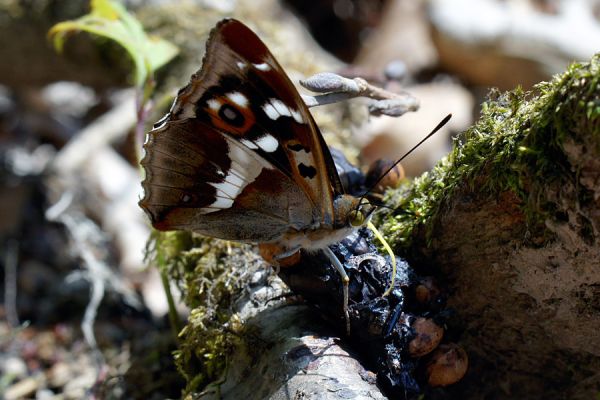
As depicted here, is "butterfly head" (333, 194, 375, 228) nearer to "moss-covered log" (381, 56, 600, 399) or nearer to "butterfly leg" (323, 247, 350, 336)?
"butterfly leg" (323, 247, 350, 336)

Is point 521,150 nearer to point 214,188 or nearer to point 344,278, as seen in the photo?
point 344,278

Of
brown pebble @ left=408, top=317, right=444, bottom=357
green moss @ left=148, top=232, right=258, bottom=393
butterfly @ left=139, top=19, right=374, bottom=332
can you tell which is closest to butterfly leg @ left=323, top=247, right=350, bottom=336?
butterfly @ left=139, top=19, right=374, bottom=332

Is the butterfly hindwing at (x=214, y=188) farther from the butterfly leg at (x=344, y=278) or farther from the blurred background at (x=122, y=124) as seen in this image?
the blurred background at (x=122, y=124)

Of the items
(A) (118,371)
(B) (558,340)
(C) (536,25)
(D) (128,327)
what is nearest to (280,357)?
(B) (558,340)

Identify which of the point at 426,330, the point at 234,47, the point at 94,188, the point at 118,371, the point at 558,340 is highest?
the point at 234,47

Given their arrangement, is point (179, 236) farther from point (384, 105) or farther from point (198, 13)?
point (198, 13)

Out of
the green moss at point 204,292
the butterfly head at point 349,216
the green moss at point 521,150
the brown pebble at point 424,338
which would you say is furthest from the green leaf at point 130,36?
the brown pebble at point 424,338
